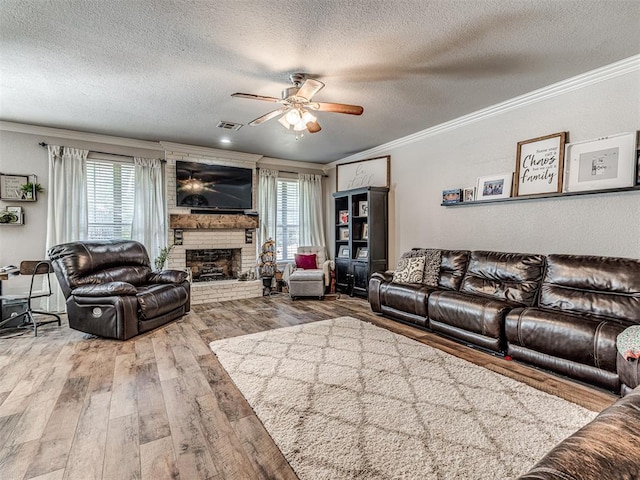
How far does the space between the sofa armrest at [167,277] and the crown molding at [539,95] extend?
3915mm

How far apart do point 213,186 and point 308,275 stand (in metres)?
2.36

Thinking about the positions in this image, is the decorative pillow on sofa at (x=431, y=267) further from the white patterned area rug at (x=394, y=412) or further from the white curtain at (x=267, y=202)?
the white curtain at (x=267, y=202)

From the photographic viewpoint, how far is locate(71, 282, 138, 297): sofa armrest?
3420 mm

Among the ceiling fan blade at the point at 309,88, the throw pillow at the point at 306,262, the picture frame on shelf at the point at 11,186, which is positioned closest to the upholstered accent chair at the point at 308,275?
the throw pillow at the point at 306,262

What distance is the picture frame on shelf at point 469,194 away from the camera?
164 inches

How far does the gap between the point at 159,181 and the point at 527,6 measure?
203 inches

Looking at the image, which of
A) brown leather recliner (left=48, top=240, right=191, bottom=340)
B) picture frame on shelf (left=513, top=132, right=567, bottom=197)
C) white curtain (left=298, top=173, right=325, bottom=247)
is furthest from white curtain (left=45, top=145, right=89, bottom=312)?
picture frame on shelf (left=513, top=132, right=567, bottom=197)

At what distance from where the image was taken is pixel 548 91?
3334mm

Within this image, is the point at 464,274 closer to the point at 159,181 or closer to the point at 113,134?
the point at 159,181

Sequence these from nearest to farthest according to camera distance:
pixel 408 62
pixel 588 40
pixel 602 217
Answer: pixel 588 40
pixel 408 62
pixel 602 217

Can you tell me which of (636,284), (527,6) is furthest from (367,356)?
(527,6)

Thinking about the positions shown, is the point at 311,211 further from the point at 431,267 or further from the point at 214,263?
the point at 431,267

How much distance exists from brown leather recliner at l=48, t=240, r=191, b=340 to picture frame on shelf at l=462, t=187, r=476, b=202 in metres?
3.97

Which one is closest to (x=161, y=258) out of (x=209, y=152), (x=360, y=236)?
(x=209, y=152)
